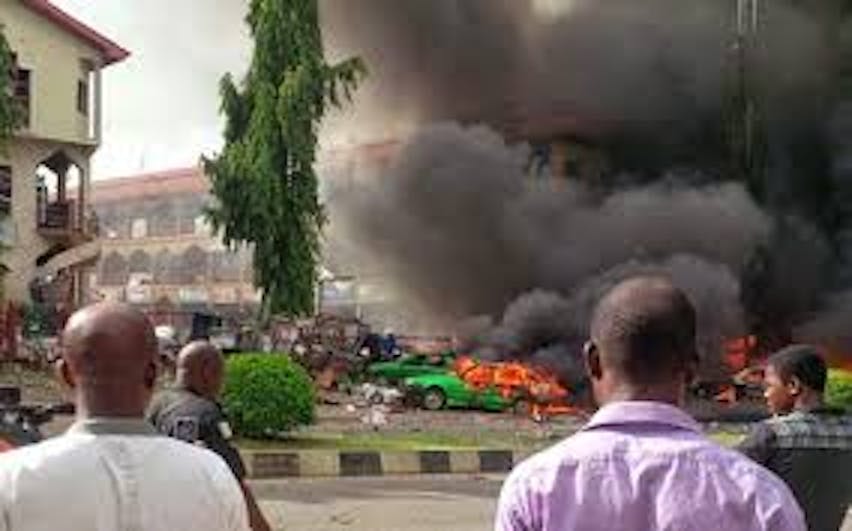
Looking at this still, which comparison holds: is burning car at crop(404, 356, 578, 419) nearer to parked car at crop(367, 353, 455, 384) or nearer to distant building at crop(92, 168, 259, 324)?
parked car at crop(367, 353, 455, 384)

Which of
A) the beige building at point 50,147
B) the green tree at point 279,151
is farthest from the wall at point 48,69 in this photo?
the green tree at point 279,151

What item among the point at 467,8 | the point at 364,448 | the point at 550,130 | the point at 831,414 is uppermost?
the point at 467,8

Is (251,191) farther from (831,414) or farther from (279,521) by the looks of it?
(831,414)

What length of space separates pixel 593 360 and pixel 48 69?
115 ft

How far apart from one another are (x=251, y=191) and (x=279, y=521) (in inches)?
661

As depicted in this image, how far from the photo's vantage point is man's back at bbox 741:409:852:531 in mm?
4234

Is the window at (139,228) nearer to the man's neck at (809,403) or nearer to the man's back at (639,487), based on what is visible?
the man's neck at (809,403)

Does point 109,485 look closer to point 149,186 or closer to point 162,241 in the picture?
point 162,241

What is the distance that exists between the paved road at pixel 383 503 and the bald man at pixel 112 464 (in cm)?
827

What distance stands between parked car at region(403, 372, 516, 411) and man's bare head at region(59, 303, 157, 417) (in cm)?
2144

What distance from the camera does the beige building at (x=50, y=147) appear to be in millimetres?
35125

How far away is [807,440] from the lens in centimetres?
425

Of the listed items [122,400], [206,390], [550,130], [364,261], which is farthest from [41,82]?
[122,400]

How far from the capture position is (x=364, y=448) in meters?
16.0
